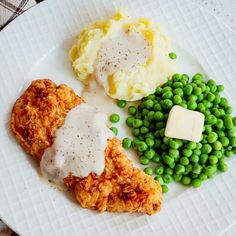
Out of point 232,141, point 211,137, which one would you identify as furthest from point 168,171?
point 232,141

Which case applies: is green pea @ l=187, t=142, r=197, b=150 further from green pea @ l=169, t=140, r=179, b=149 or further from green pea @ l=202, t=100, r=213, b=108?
green pea @ l=202, t=100, r=213, b=108

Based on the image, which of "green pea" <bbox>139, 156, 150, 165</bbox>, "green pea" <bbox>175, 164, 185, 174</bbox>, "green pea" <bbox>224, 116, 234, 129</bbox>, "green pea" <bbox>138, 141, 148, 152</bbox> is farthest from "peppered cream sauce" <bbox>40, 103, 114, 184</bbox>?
"green pea" <bbox>224, 116, 234, 129</bbox>

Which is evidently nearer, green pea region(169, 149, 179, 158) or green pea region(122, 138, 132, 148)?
green pea region(169, 149, 179, 158)

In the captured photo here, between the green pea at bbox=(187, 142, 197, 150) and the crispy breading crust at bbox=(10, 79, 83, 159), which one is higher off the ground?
the crispy breading crust at bbox=(10, 79, 83, 159)

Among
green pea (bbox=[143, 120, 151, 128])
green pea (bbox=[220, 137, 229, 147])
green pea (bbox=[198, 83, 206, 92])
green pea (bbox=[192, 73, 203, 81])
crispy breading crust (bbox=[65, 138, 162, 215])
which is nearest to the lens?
crispy breading crust (bbox=[65, 138, 162, 215])

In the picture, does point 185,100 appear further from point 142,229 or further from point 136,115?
point 142,229

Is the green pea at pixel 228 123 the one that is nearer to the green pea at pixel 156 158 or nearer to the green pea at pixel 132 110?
the green pea at pixel 156 158

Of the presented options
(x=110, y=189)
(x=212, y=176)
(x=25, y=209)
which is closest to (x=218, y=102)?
(x=212, y=176)
